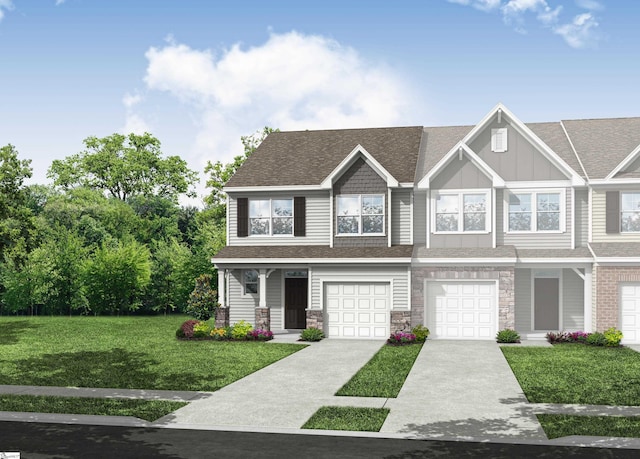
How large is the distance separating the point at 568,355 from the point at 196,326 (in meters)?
14.5

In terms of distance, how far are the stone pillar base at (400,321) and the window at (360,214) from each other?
3.82 meters

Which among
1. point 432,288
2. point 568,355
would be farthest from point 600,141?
point 568,355

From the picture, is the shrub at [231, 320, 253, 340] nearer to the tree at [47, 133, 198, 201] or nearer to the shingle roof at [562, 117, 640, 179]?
the shingle roof at [562, 117, 640, 179]

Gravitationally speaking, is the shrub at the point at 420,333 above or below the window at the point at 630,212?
below

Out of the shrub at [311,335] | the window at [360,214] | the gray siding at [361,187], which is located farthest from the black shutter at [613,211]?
the shrub at [311,335]

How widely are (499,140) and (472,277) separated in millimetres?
6326

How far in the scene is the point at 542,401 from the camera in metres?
15.8

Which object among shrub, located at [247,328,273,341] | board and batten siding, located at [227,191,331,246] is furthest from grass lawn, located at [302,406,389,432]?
board and batten siding, located at [227,191,331,246]

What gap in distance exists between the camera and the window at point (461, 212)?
3038cm

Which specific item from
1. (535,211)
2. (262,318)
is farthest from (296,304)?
(535,211)

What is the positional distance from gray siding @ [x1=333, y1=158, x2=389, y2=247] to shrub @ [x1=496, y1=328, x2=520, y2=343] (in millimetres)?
6042

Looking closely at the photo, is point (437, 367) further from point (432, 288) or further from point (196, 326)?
point (196, 326)

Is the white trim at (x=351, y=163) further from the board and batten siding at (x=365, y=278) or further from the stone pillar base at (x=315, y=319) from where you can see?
the stone pillar base at (x=315, y=319)

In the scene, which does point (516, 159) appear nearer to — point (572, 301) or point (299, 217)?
point (572, 301)
